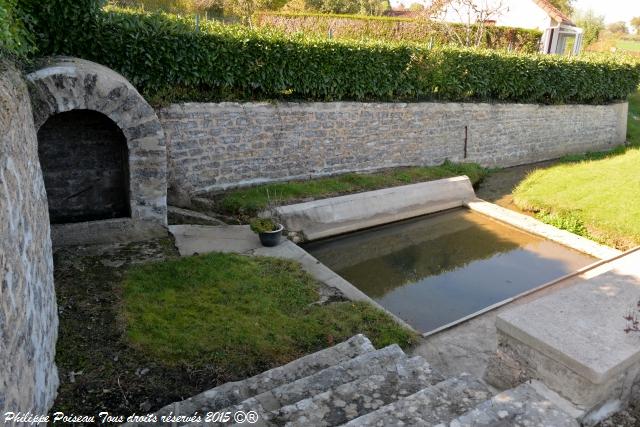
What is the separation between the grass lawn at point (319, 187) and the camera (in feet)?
30.1

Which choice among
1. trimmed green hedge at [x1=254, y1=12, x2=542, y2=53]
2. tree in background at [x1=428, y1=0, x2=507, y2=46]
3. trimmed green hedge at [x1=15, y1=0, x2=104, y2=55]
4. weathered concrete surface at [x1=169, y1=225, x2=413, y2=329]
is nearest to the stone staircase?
weathered concrete surface at [x1=169, y1=225, x2=413, y2=329]

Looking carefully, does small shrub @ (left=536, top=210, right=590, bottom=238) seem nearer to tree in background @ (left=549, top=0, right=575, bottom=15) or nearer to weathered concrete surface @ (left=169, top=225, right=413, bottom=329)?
weathered concrete surface @ (left=169, top=225, right=413, bottom=329)

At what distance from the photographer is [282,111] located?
1024cm

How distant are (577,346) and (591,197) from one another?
9.00 m

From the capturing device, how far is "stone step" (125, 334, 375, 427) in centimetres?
381

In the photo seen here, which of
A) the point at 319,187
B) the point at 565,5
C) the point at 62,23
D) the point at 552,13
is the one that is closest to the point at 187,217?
the point at 319,187

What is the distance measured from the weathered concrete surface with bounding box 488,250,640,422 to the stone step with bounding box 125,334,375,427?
142cm

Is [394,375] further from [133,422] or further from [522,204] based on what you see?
[522,204]

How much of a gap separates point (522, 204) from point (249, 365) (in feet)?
29.0

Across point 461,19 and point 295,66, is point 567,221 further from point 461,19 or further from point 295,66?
point 461,19

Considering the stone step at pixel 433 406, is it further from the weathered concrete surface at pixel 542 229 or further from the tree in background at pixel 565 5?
the tree in background at pixel 565 5

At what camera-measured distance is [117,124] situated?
22.4ft

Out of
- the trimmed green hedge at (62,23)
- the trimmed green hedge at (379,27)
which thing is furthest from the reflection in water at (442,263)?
the trimmed green hedge at (379,27)

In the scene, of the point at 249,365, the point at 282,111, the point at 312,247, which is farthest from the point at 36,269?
the point at 282,111
